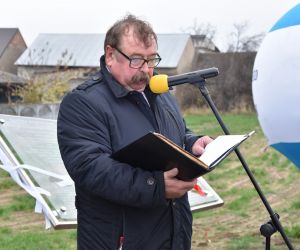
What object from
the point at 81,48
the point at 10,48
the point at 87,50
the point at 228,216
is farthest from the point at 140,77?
the point at 10,48

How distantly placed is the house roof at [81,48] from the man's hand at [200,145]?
3583 cm

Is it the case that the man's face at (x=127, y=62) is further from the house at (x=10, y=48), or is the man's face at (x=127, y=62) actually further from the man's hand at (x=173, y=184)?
the house at (x=10, y=48)

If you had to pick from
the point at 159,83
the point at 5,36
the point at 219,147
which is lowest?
the point at 5,36

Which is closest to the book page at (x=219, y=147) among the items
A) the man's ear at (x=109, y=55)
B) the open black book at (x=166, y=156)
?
the open black book at (x=166, y=156)

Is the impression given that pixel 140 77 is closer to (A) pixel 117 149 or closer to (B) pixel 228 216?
(A) pixel 117 149

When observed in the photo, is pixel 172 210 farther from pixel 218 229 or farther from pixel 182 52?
pixel 182 52

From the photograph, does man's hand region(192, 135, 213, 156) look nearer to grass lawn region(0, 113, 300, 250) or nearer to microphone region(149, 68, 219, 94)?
microphone region(149, 68, 219, 94)

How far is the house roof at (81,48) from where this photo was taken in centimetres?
3912

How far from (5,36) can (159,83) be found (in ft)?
152

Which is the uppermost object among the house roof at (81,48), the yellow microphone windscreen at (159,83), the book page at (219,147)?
the yellow microphone windscreen at (159,83)

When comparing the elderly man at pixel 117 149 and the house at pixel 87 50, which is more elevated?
the elderly man at pixel 117 149

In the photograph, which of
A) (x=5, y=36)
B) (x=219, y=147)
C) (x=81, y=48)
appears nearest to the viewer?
(x=219, y=147)

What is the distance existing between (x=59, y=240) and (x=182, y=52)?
34963 mm

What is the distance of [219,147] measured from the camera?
7.64 ft
